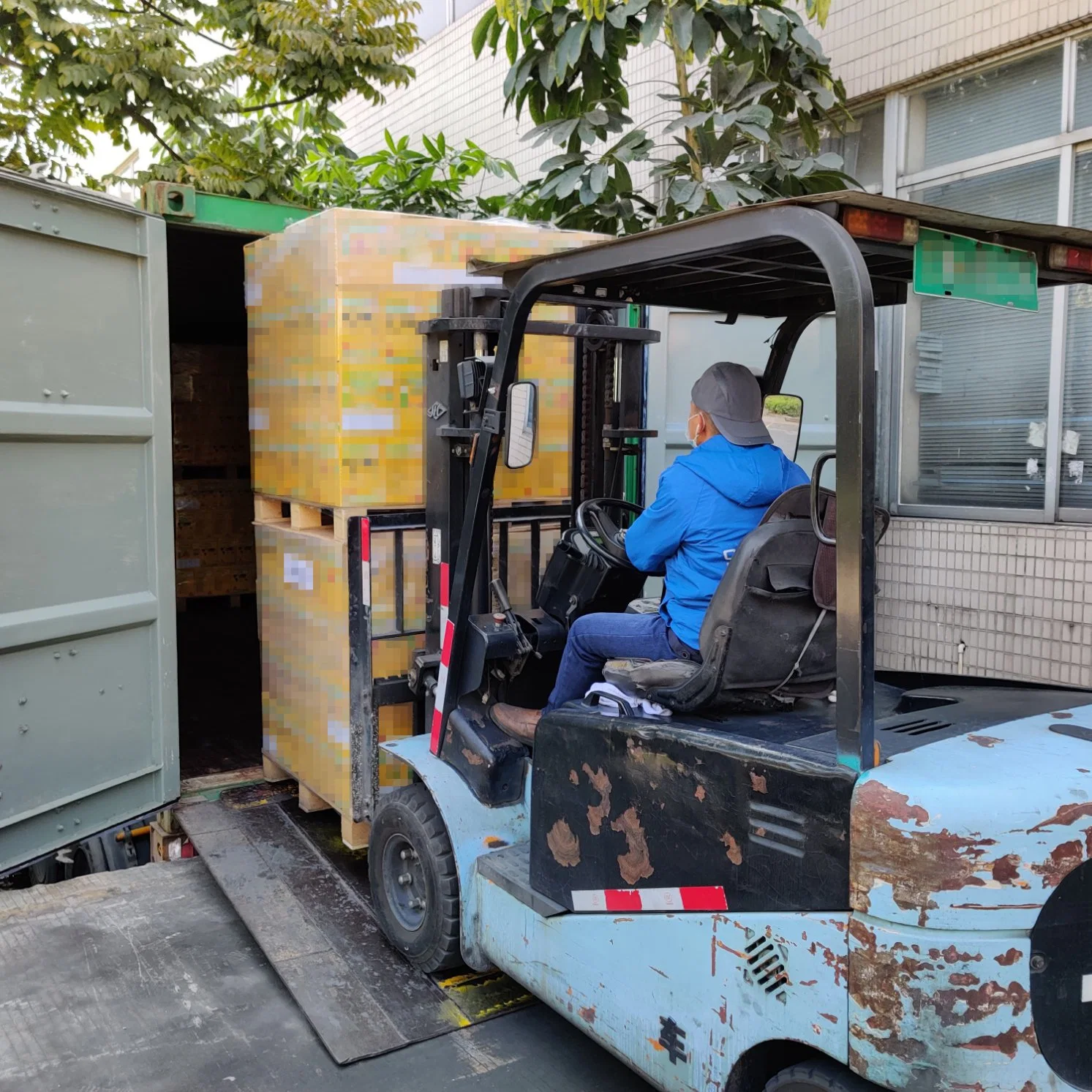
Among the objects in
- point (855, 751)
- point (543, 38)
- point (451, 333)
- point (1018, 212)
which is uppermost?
point (543, 38)

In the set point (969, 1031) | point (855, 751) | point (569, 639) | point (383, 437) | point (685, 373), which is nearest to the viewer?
point (969, 1031)

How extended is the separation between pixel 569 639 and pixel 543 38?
136 inches

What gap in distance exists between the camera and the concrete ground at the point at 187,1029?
291cm

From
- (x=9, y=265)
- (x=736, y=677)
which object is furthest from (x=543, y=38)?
(x=736, y=677)

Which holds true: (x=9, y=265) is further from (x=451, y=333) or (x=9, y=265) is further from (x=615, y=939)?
(x=615, y=939)

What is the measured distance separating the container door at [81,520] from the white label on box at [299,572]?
54 cm

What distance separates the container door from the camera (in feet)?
10.8

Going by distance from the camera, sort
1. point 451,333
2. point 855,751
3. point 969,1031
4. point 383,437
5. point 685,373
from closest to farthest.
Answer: point 969,1031 < point 855,751 < point 451,333 < point 383,437 < point 685,373

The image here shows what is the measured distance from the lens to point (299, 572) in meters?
4.34

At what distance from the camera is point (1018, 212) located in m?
5.49

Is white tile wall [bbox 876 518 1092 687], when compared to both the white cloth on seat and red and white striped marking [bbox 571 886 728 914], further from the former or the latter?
red and white striped marking [bbox 571 886 728 914]

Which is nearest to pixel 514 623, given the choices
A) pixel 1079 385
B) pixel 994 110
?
pixel 1079 385

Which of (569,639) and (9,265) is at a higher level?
(9,265)

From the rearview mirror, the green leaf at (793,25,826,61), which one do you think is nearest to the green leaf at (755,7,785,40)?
the green leaf at (793,25,826,61)
